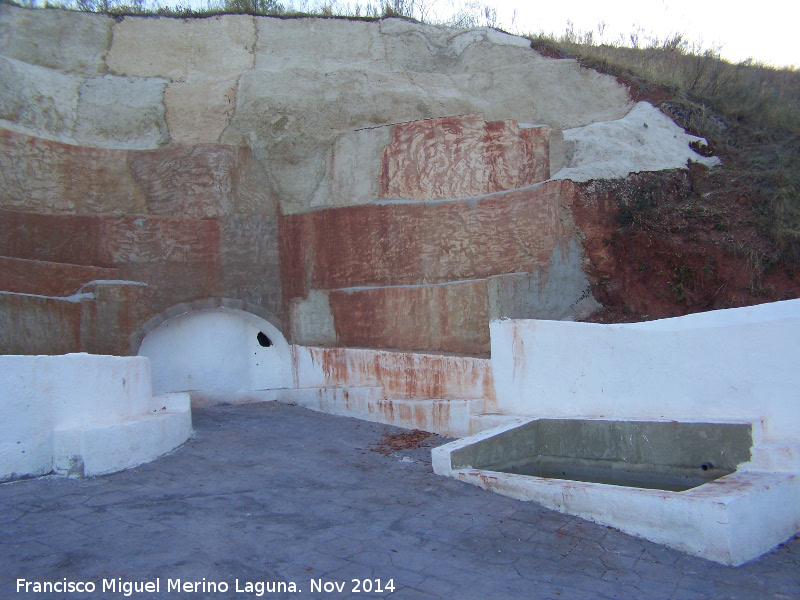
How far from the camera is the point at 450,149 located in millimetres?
8938

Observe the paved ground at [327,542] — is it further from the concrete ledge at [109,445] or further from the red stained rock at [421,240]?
the red stained rock at [421,240]

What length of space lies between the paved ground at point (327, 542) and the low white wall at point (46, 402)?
0.24 meters

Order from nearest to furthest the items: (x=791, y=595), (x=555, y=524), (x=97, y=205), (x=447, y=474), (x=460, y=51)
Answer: (x=791, y=595)
(x=555, y=524)
(x=447, y=474)
(x=97, y=205)
(x=460, y=51)

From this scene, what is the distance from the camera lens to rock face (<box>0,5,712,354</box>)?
8125mm

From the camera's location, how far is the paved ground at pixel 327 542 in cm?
347

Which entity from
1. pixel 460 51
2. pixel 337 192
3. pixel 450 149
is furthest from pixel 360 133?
pixel 460 51

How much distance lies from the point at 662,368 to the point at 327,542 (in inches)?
130

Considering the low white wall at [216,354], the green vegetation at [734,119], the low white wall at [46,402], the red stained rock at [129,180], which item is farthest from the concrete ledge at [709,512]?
the red stained rock at [129,180]

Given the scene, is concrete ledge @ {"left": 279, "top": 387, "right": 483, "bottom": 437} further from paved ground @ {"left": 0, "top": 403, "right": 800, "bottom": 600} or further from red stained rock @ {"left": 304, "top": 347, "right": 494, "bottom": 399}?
paved ground @ {"left": 0, "top": 403, "right": 800, "bottom": 600}

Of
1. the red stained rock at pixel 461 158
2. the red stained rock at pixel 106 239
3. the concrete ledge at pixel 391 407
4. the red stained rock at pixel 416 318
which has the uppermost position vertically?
the red stained rock at pixel 461 158

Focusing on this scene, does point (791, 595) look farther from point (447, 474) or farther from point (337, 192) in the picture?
point (337, 192)

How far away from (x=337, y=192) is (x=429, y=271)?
227 cm

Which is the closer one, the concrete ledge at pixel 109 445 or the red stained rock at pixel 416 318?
the concrete ledge at pixel 109 445

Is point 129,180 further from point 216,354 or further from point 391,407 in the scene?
point 391,407
